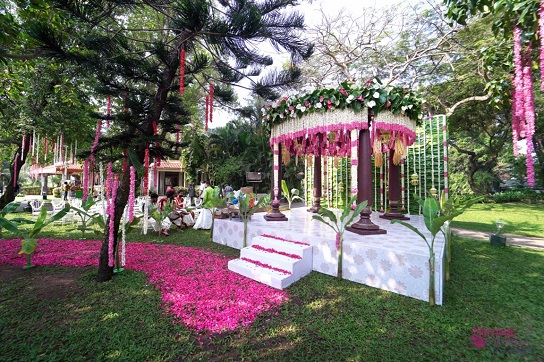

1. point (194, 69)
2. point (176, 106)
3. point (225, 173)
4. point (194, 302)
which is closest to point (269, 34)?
point (194, 69)

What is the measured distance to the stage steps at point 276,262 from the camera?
3.71m

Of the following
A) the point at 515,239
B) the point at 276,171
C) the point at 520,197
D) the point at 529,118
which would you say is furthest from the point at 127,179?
the point at 520,197

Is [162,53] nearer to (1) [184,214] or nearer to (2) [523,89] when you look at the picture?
(2) [523,89]

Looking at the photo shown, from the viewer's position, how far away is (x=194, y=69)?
3293 mm

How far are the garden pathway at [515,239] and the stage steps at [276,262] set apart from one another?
20.0ft

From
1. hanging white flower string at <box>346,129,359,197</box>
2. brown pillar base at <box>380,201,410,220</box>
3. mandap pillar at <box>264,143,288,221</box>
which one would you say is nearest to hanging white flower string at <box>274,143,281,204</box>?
mandap pillar at <box>264,143,288,221</box>

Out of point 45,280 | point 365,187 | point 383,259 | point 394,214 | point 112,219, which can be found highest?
point 365,187

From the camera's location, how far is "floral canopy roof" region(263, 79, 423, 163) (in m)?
4.76

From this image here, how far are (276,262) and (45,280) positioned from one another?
3638mm

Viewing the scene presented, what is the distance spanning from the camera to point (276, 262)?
399 centimetres

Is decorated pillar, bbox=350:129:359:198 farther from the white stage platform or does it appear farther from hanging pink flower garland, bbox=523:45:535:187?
hanging pink flower garland, bbox=523:45:535:187

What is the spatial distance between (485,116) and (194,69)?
17442mm

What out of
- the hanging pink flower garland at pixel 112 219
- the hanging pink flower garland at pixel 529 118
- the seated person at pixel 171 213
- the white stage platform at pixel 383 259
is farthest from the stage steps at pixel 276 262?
the seated person at pixel 171 213

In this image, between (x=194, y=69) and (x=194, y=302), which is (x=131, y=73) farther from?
(x=194, y=302)
